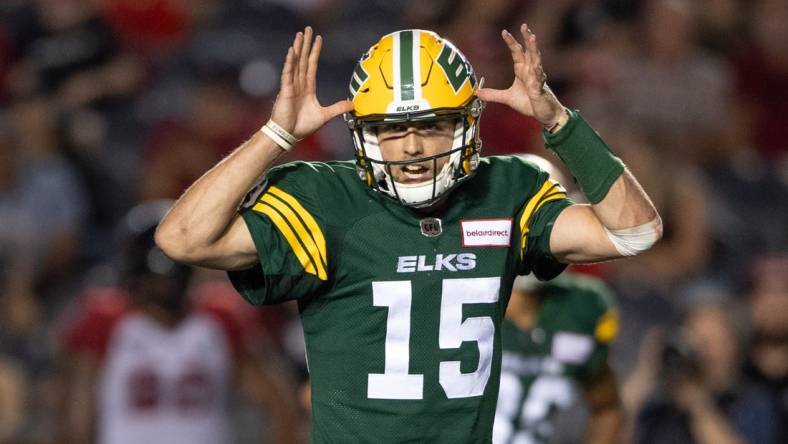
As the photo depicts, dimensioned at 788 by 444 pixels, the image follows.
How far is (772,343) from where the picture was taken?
19.5 ft

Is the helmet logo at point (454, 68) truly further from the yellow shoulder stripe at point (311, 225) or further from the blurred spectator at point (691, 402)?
the blurred spectator at point (691, 402)

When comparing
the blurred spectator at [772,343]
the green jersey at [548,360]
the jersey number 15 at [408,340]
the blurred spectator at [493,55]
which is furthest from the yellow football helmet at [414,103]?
the blurred spectator at [493,55]

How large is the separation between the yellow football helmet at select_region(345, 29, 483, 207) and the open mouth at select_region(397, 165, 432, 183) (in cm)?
1

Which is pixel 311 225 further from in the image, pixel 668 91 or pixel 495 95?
pixel 668 91

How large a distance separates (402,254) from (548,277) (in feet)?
1.41

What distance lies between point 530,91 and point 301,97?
555mm

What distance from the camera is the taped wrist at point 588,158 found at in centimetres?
341

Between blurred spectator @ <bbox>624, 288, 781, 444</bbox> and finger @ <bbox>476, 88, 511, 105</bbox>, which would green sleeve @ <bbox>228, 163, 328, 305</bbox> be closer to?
finger @ <bbox>476, 88, 511, 105</bbox>

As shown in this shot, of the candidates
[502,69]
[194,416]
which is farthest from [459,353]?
[502,69]

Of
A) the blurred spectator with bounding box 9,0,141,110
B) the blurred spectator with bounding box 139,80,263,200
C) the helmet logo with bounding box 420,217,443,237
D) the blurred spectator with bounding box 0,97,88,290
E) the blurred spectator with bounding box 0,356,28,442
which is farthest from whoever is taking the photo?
the blurred spectator with bounding box 9,0,141,110

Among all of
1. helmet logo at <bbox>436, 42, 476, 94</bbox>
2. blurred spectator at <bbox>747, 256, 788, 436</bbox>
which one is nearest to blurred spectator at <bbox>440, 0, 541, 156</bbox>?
blurred spectator at <bbox>747, 256, 788, 436</bbox>

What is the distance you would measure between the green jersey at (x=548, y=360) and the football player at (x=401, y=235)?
4.41 ft

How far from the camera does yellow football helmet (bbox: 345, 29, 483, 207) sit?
11.1ft

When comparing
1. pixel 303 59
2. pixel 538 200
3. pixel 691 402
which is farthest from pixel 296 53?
pixel 691 402
